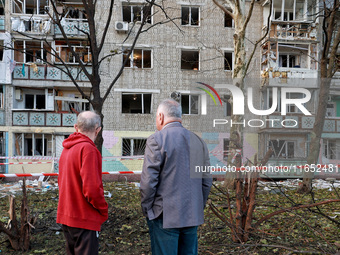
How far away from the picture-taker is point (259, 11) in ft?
80.4

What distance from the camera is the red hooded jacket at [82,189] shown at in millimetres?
3170

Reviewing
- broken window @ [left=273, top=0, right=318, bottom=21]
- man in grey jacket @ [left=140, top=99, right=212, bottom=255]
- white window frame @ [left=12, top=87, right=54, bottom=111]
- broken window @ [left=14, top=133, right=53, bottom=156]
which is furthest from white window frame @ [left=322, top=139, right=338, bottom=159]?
broken window @ [left=273, top=0, right=318, bottom=21]

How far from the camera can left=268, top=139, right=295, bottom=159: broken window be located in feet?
11.5

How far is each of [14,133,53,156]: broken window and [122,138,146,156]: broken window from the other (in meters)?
5.13

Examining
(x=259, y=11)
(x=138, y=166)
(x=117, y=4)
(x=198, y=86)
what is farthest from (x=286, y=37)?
(x=198, y=86)

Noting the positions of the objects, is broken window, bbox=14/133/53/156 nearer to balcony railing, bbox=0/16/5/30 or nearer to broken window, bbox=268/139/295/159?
balcony railing, bbox=0/16/5/30

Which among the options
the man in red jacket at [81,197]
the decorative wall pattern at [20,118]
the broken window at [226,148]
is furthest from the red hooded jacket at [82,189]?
the decorative wall pattern at [20,118]

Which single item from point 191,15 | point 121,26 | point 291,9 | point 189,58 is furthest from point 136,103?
point 291,9

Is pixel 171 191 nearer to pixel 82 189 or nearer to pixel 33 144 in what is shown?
pixel 82 189

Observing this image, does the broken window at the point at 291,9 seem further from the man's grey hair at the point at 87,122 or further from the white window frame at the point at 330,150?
the man's grey hair at the point at 87,122

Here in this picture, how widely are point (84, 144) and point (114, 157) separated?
18.1 m

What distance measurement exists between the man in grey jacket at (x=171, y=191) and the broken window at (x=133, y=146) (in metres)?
19.7

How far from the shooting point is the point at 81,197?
323 centimetres

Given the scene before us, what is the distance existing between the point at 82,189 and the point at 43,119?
68.4 feet
